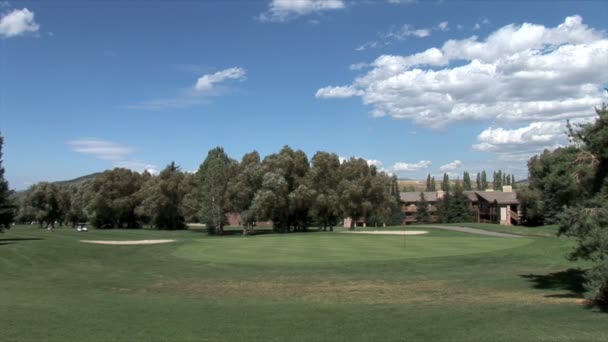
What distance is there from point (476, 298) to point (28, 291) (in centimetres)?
1888

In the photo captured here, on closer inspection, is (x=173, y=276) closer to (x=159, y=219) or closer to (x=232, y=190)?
(x=232, y=190)

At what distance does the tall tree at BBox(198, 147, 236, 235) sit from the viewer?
7500 cm

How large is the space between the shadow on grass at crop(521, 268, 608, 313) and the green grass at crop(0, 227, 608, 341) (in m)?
0.09

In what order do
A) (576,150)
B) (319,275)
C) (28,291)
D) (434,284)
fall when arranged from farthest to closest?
1. (319,275)
2. (434,284)
3. (28,291)
4. (576,150)

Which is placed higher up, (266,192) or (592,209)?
(266,192)

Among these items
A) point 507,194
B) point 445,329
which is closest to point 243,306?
point 445,329

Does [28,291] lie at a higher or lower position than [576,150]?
lower

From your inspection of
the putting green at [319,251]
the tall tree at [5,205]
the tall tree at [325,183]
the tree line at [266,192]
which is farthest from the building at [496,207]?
the tall tree at [5,205]

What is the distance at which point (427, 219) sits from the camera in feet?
394

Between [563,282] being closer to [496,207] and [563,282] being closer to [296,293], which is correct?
[296,293]

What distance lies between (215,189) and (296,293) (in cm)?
5345

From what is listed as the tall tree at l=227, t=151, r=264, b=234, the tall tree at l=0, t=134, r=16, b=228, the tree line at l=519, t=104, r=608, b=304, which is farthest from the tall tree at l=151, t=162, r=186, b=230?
the tree line at l=519, t=104, r=608, b=304

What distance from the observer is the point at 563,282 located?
79.7 ft

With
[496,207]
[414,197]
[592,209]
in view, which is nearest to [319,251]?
[592,209]
